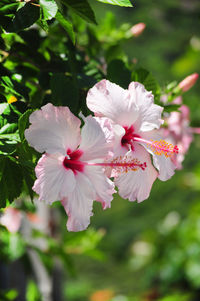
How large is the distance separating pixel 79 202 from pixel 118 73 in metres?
0.27

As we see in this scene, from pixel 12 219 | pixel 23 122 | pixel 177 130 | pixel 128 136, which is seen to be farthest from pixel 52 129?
pixel 12 219

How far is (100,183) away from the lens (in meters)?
0.67

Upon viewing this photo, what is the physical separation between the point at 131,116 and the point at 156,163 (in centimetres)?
9

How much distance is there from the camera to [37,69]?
918 millimetres

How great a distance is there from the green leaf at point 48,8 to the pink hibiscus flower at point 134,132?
0.13 meters

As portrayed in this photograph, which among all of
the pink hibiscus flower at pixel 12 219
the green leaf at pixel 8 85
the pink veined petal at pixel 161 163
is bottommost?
the pink hibiscus flower at pixel 12 219

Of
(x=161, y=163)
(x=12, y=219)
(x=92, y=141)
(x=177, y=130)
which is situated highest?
(x=92, y=141)

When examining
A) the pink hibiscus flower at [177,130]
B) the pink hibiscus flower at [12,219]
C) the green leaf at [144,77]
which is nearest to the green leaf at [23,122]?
the green leaf at [144,77]

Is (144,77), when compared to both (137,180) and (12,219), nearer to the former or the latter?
(137,180)

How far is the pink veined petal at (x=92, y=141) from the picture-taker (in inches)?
25.9

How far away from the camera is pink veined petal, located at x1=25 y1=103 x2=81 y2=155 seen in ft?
2.08

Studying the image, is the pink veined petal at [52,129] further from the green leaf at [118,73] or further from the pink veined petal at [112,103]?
the green leaf at [118,73]

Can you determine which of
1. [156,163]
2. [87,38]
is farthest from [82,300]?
[156,163]

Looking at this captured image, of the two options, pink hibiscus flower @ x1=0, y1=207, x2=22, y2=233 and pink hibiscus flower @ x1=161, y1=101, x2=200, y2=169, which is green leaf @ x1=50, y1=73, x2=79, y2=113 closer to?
pink hibiscus flower @ x1=161, y1=101, x2=200, y2=169
